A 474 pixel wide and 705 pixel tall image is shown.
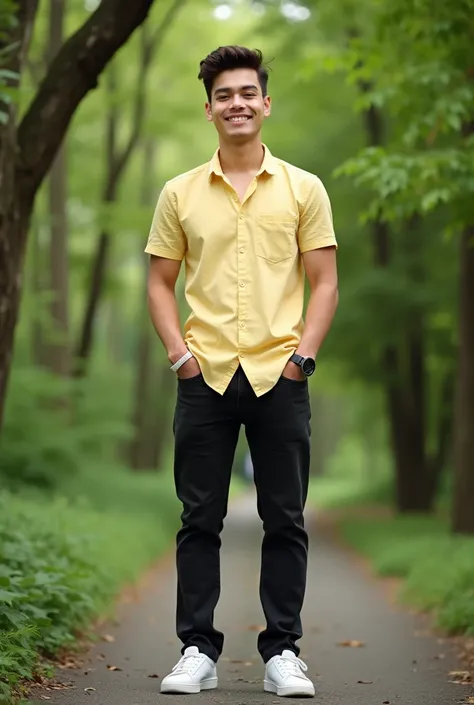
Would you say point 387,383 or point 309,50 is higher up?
point 309,50

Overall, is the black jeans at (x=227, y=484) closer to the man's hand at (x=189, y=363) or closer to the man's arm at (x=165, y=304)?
the man's hand at (x=189, y=363)

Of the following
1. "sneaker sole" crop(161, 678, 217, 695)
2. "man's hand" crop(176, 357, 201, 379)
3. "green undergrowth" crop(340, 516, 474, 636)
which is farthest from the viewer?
"green undergrowth" crop(340, 516, 474, 636)

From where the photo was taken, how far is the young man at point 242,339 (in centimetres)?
445

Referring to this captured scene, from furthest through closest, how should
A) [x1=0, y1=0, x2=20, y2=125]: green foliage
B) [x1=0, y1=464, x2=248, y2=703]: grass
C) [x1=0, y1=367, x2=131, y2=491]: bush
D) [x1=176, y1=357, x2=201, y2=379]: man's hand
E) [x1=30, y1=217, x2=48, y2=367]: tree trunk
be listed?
1. [x1=30, y1=217, x2=48, y2=367]: tree trunk
2. [x1=0, y1=367, x2=131, y2=491]: bush
3. [x1=0, y1=0, x2=20, y2=125]: green foliage
4. [x1=0, y1=464, x2=248, y2=703]: grass
5. [x1=176, y1=357, x2=201, y2=379]: man's hand

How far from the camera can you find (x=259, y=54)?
15.1ft

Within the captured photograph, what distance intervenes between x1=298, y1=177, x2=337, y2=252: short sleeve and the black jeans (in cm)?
59

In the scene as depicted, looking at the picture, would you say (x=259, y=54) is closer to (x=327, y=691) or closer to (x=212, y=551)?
(x=212, y=551)

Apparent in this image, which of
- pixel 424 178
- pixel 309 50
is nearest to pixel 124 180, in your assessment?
pixel 309 50

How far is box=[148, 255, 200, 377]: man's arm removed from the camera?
4488mm

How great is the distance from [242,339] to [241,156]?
78 centimetres

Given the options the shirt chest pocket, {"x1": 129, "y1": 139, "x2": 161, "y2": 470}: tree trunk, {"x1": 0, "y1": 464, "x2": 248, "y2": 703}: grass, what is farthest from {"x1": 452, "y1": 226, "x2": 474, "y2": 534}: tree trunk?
{"x1": 129, "y1": 139, "x2": 161, "y2": 470}: tree trunk

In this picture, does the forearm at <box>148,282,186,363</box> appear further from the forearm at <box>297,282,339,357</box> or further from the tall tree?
the tall tree

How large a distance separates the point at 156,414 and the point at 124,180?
22.5 feet

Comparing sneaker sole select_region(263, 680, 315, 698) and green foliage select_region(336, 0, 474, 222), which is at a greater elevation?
green foliage select_region(336, 0, 474, 222)
